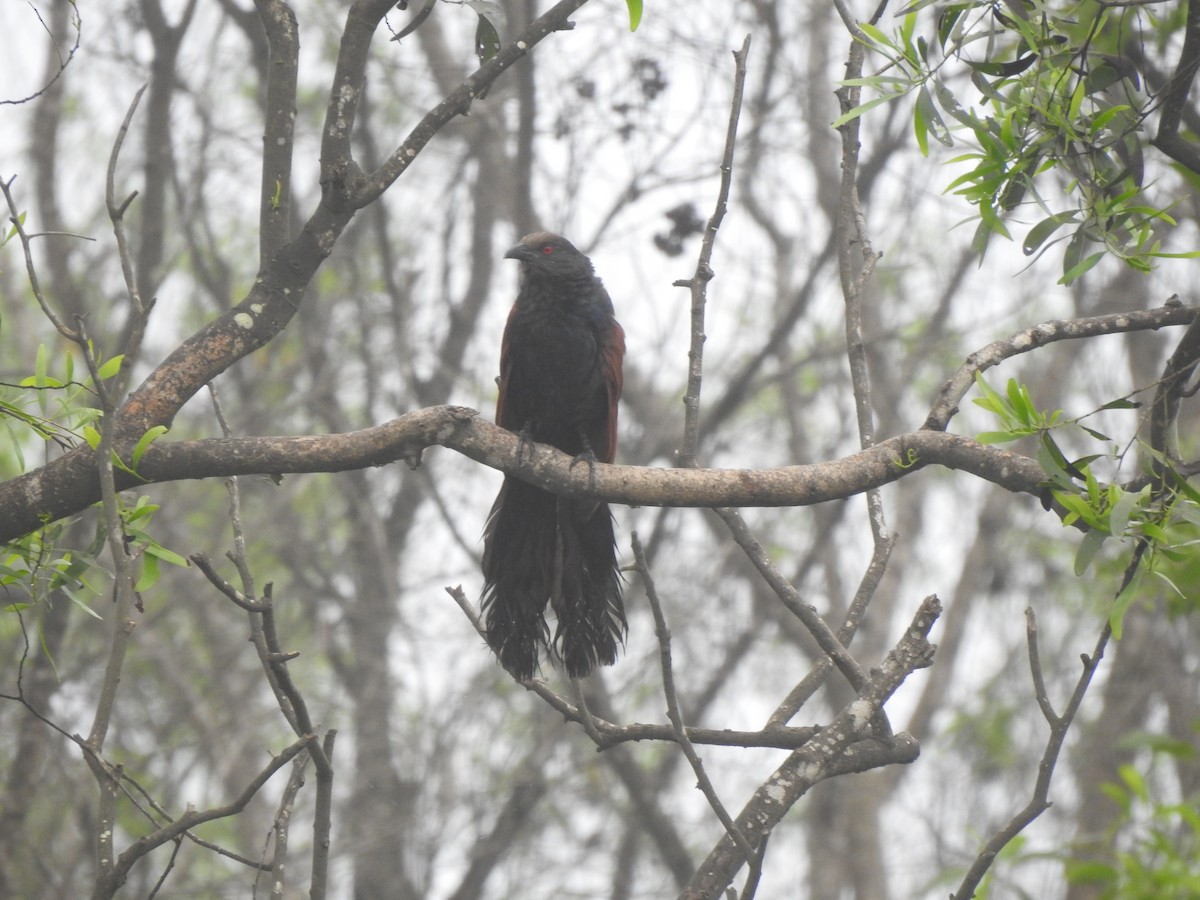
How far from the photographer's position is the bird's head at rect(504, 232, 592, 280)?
4.57 metres

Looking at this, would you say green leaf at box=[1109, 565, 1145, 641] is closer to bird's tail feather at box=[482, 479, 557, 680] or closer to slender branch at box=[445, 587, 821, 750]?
slender branch at box=[445, 587, 821, 750]

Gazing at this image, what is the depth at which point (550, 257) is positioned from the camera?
4.61m

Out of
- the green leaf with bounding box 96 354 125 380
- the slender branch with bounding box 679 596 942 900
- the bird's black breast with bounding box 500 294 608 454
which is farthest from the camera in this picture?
the bird's black breast with bounding box 500 294 608 454

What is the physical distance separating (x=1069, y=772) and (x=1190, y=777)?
152 centimetres

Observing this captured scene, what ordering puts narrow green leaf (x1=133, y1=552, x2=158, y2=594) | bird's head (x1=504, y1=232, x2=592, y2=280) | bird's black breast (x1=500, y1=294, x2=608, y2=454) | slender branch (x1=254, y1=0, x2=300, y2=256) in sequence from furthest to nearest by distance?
1. bird's head (x1=504, y1=232, x2=592, y2=280)
2. bird's black breast (x1=500, y1=294, x2=608, y2=454)
3. slender branch (x1=254, y1=0, x2=300, y2=256)
4. narrow green leaf (x1=133, y1=552, x2=158, y2=594)

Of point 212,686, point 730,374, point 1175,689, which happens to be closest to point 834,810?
point 1175,689

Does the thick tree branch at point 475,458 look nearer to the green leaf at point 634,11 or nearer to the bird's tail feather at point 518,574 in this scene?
the bird's tail feather at point 518,574

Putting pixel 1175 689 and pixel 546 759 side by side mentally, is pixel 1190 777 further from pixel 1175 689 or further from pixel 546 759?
pixel 546 759

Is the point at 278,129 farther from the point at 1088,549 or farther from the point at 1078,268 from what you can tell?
the point at 1088,549

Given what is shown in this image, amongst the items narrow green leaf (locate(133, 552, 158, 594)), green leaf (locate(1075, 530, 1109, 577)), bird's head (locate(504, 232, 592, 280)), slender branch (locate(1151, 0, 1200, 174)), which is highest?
bird's head (locate(504, 232, 592, 280))

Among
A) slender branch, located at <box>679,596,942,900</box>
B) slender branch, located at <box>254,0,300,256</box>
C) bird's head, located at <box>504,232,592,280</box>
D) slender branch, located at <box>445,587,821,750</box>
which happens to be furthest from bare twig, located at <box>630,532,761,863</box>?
bird's head, located at <box>504,232,592,280</box>

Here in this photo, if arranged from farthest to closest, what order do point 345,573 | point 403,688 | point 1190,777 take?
point 345,573, point 403,688, point 1190,777

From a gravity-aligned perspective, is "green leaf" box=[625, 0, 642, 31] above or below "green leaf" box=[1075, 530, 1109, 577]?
above

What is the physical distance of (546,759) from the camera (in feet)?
23.0
